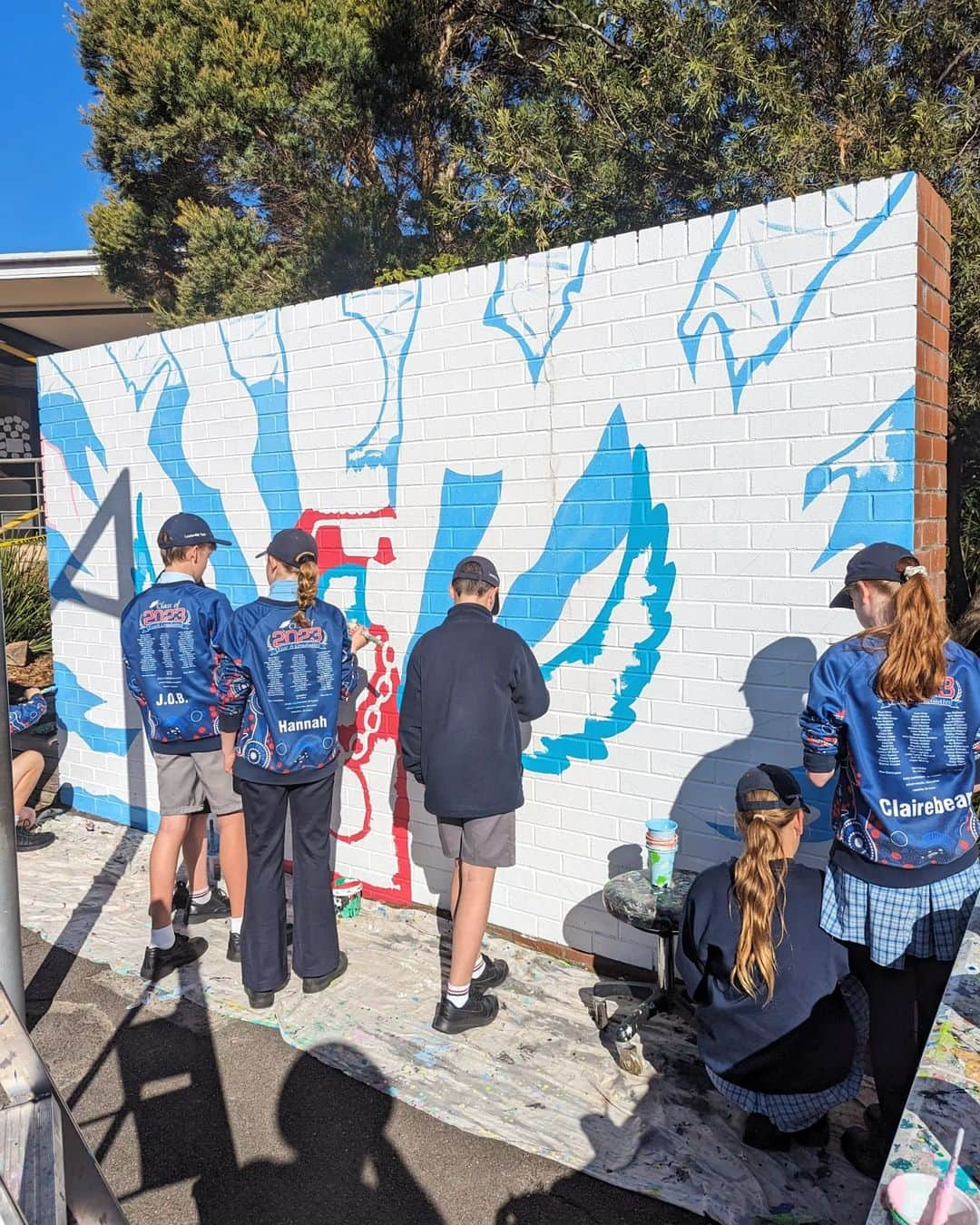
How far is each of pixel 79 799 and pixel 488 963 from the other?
361 centimetres

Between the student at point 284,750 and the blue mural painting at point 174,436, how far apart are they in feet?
4.79

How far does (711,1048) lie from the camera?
2799mm

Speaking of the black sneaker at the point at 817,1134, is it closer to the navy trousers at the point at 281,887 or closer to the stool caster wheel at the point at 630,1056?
the stool caster wheel at the point at 630,1056

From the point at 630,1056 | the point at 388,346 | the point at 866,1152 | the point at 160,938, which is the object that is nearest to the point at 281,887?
the point at 160,938

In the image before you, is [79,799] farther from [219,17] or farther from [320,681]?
[219,17]

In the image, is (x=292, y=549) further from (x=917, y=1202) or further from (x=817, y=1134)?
(x=917, y=1202)

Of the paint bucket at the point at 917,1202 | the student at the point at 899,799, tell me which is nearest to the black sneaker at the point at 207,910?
the student at the point at 899,799

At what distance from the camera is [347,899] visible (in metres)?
4.54

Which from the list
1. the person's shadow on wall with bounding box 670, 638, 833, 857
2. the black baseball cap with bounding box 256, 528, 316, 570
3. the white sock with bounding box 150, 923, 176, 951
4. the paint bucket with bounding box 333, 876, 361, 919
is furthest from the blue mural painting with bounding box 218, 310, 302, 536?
the person's shadow on wall with bounding box 670, 638, 833, 857

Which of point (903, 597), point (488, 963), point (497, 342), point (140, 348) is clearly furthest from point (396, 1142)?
point (140, 348)

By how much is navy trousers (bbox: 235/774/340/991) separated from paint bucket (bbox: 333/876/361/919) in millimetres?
685

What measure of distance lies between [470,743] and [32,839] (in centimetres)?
360

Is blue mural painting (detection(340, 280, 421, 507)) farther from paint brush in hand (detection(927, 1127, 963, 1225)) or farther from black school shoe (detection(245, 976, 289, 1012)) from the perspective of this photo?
paint brush in hand (detection(927, 1127, 963, 1225))

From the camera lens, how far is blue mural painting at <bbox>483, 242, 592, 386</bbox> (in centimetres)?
383
